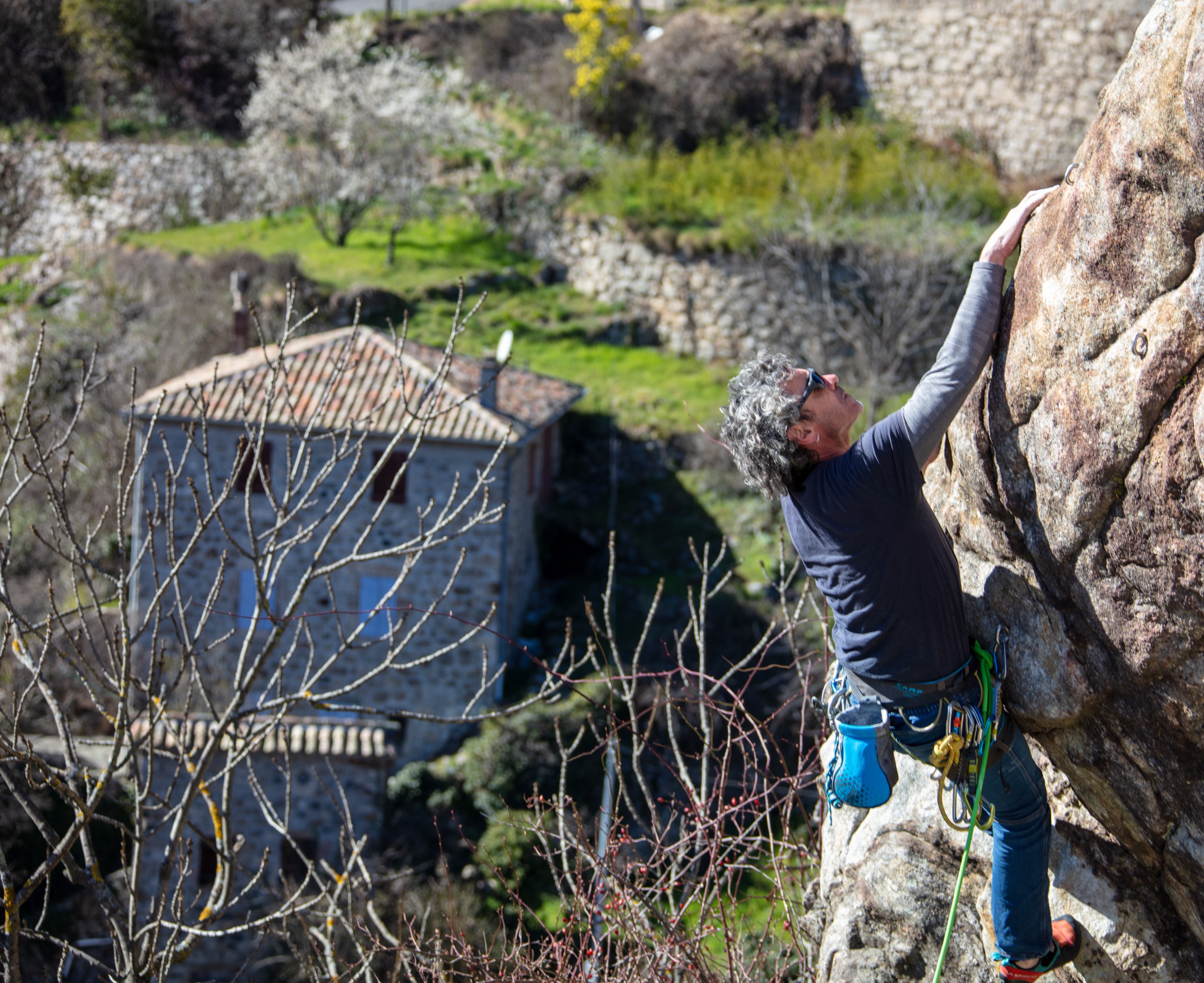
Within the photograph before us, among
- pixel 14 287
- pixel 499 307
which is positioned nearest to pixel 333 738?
pixel 499 307

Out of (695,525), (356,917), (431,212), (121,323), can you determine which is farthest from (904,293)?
(356,917)

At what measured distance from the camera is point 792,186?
864 inches

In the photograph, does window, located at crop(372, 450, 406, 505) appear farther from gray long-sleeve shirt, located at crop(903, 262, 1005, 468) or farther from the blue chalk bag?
gray long-sleeve shirt, located at crop(903, 262, 1005, 468)

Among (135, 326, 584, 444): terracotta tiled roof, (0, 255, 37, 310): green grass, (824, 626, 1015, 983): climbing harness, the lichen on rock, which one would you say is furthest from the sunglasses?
(0, 255, 37, 310): green grass

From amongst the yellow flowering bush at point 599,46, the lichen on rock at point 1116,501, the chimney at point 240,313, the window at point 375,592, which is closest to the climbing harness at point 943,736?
the lichen on rock at point 1116,501

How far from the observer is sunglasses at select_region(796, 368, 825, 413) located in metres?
2.96

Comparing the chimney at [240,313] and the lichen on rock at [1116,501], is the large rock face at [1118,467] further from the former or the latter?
the chimney at [240,313]

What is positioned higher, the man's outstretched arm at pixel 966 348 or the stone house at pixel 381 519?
the man's outstretched arm at pixel 966 348

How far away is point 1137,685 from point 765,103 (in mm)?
25658

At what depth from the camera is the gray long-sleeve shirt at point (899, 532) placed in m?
2.79

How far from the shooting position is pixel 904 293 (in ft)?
63.6

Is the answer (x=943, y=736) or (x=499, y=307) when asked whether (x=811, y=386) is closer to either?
(x=943, y=736)

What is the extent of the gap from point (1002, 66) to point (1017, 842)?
2509 centimetres

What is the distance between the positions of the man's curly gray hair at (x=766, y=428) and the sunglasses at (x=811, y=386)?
0.09ft
